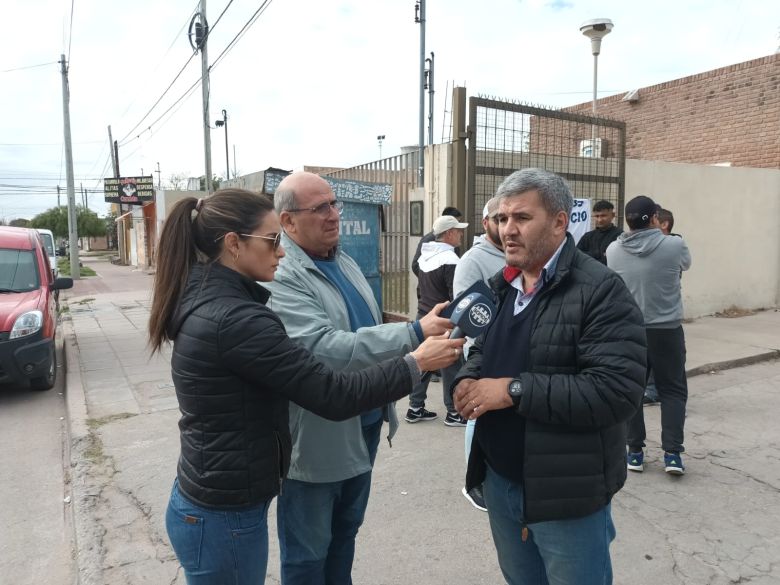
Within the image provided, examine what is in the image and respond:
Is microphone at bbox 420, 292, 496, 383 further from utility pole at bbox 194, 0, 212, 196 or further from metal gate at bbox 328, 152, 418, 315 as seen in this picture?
utility pole at bbox 194, 0, 212, 196

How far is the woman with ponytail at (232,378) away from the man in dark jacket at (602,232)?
481 centimetres

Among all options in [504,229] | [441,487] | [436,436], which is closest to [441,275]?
[436,436]

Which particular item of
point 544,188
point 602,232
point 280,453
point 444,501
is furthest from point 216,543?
point 602,232

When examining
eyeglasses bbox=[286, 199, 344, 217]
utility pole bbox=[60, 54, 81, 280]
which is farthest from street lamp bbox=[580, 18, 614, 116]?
utility pole bbox=[60, 54, 81, 280]

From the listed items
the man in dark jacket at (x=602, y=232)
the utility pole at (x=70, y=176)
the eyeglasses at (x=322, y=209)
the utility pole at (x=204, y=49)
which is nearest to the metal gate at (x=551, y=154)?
the man in dark jacket at (x=602, y=232)

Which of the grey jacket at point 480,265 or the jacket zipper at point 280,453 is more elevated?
the grey jacket at point 480,265

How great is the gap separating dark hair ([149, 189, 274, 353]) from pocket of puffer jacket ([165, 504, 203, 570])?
21.7 inches

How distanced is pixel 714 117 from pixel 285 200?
1301 centimetres

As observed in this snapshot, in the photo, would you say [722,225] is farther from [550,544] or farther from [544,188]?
[550,544]

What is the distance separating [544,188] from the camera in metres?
1.84

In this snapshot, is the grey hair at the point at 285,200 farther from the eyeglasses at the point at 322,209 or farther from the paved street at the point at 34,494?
the paved street at the point at 34,494

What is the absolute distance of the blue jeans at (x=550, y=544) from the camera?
5.86 feet

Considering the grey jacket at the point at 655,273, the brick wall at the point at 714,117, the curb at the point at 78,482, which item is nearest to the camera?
the curb at the point at 78,482

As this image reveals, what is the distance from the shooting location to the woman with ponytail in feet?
5.24
